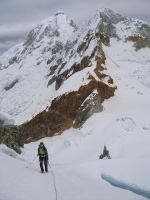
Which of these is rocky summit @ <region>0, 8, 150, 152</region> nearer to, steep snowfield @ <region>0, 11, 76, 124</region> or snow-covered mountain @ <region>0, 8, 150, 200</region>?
steep snowfield @ <region>0, 11, 76, 124</region>

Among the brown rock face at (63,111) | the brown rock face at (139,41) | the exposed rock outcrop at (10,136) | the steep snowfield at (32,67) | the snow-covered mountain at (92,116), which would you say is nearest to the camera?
the snow-covered mountain at (92,116)

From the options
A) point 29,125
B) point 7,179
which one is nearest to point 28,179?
point 7,179

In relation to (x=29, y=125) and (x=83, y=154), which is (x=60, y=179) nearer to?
(x=83, y=154)

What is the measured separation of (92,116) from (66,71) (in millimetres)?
20505

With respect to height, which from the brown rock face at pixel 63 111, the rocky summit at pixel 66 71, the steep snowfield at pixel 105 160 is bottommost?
the steep snowfield at pixel 105 160

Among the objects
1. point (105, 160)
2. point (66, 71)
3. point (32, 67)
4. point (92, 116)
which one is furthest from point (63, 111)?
point (32, 67)

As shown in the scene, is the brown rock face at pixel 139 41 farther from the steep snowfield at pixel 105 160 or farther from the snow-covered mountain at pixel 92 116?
the steep snowfield at pixel 105 160

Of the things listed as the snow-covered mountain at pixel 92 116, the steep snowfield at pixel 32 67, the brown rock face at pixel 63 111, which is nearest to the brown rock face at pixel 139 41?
the snow-covered mountain at pixel 92 116

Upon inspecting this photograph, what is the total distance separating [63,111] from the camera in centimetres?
3506

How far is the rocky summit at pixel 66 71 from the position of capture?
34.6m

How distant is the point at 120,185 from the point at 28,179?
15.7 ft

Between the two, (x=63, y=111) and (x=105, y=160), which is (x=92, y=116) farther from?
(x=105, y=160)

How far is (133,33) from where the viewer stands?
2173 inches

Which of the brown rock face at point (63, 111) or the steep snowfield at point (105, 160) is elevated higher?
the brown rock face at point (63, 111)
